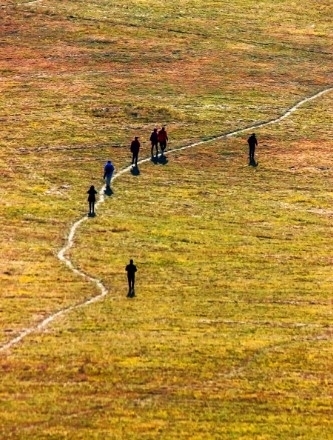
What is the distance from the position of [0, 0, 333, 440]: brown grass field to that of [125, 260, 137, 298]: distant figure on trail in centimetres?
95

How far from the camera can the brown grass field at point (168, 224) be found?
158 ft

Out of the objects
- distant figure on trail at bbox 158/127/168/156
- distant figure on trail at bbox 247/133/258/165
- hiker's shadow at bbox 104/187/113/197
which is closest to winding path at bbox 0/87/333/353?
hiker's shadow at bbox 104/187/113/197

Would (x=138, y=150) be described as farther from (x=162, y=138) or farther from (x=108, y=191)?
(x=108, y=191)

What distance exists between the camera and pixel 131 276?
5991cm

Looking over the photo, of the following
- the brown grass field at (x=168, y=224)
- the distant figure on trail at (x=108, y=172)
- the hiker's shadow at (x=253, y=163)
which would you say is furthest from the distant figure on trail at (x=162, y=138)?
the distant figure on trail at (x=108, y=172)

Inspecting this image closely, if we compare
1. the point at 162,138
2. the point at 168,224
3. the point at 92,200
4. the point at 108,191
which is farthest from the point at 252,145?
the point at 92,200

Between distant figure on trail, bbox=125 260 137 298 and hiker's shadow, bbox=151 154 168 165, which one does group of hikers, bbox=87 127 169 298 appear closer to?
distant figure on trail, bbox=125 260 137 298

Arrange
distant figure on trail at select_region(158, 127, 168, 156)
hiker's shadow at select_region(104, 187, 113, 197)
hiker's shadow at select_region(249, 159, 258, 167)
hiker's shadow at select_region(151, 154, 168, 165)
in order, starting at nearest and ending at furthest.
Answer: hiker's shadow at select_region(104, 187, 113, 197)
distant figure on trail at select_region(158, 127, 168, 156)
hiker's shadow at select_region(151, 154, 168, 165)
hiker's shadow at select_region(249, 159, 258, 167)

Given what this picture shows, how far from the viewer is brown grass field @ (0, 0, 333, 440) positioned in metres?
48.1

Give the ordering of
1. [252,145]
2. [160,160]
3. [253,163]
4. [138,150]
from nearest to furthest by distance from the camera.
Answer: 1. [138,150]
2. [160,160]
3. [252,145]
4. [253,163]

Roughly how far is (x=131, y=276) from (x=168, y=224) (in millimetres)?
14693

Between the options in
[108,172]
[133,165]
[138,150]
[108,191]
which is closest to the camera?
[108,172]

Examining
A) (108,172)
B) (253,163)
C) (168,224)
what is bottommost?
(168,224)

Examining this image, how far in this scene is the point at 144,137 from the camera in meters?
92.1
